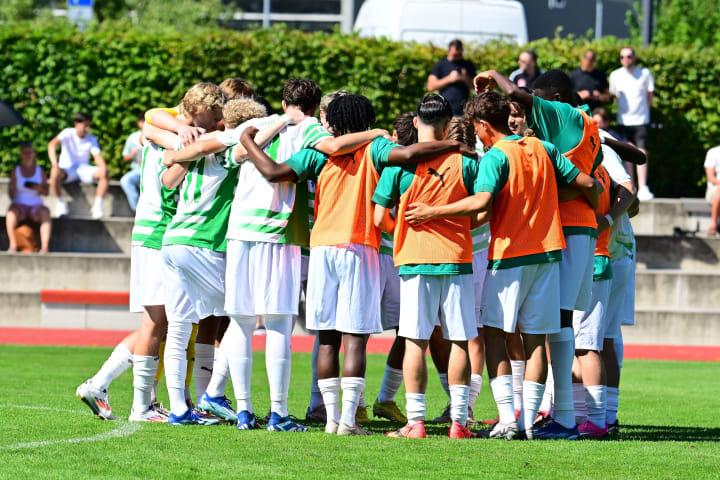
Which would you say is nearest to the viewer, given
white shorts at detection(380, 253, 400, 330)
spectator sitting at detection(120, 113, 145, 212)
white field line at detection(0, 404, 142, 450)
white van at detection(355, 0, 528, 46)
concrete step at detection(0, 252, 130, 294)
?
white field line at detection(0, 404, 142, 450)

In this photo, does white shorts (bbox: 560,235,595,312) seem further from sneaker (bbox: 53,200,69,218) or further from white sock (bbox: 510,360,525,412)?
sneaker (bbox: 53,200,69,218)

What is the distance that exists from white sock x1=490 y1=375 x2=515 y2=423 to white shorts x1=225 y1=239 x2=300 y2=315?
4.72 feet

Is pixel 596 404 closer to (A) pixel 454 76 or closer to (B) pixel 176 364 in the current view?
(B) pixel 176 364

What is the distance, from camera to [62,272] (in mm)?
19812

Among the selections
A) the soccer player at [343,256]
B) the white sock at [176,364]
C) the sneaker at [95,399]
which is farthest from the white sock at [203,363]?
→ the soccer player at [343,256]

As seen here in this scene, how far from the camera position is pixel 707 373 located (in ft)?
49.9

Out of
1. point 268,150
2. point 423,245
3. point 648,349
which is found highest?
point 268,150

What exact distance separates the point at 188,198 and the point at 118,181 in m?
12.9

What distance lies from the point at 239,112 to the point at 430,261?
1734 mm

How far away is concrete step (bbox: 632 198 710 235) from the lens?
831 inches

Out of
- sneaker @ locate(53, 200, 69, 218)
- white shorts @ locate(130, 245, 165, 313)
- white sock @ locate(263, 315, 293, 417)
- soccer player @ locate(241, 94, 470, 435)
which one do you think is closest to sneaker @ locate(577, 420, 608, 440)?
soccer player @ locate(241, 94, 470, 435)

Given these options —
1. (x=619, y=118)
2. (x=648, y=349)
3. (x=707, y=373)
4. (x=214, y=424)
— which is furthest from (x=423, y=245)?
(x=619, y=118)

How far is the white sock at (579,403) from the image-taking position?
9516mm

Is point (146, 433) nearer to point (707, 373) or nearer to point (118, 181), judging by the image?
point (707, 373)
